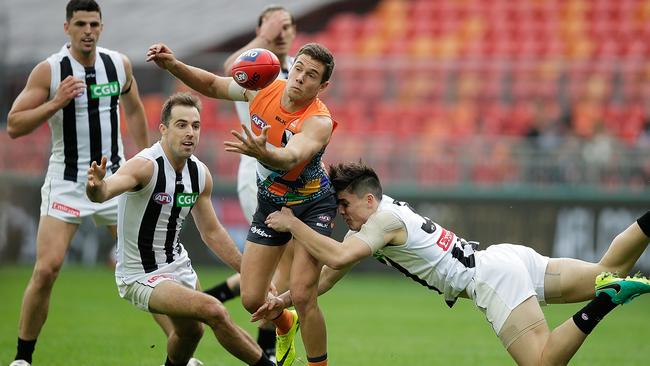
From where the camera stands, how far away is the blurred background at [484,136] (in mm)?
15609

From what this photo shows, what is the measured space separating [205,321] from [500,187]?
972cm

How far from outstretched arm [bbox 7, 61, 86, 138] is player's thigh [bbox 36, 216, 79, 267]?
77 centimetres

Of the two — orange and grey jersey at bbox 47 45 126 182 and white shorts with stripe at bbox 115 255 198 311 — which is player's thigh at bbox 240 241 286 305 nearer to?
white shorts with stripe at bbox 115 255 198 311

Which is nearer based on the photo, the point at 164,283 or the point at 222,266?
the point at 164,283

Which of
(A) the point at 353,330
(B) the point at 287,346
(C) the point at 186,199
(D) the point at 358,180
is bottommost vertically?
(A) the point at 353,330

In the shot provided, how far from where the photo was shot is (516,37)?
71.1ft

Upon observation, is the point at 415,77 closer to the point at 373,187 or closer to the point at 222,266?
the point at 222,266

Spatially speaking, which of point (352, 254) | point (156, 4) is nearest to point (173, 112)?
point (352, 254)

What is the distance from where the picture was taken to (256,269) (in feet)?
24.2

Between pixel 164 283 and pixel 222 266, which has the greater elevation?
pixel 164 283

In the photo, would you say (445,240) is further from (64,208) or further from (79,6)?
(79,6)

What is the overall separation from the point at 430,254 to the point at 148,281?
2.00 meters

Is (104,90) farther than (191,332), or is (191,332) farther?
(104,90)

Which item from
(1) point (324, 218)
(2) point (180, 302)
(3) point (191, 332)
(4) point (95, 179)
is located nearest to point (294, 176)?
(1) point (324, 218)
